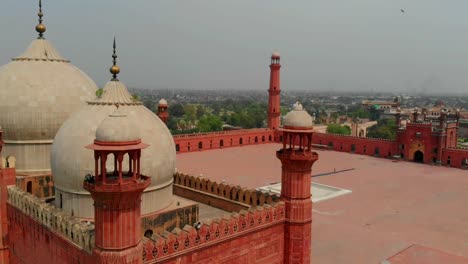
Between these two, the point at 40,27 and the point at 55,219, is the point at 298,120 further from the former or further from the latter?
the point at 40,27

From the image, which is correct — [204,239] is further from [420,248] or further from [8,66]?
[420,248]

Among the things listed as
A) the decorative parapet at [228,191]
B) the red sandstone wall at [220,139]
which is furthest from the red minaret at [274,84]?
the decorative parapet at [228,191]

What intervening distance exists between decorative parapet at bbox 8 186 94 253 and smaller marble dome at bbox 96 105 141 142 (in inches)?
81.5

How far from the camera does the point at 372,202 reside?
2262 centimetres

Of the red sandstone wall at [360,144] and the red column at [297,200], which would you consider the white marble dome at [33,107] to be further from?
the red sandstone wall at [360,144]

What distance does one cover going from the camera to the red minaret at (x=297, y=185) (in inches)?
402

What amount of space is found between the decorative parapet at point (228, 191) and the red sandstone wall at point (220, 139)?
23.2 metres

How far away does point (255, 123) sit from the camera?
256 ft

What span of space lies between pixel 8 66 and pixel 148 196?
6339mm

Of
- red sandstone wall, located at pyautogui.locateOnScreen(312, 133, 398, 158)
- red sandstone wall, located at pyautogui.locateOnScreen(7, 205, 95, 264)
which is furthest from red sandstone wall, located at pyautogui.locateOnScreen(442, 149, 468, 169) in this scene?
red sandstone wall, located at pyautogui.locateOnScreen(7, 205, 95, 264)

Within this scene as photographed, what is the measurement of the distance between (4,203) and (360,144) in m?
33.6

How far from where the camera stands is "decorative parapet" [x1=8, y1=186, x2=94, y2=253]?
310 inches

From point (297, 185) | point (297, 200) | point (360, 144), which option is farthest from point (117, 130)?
point (360, 144)

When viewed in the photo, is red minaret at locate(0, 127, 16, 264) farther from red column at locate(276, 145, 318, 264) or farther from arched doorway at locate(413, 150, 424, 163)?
arched doorway at locate(413, 150, 424, 163)
